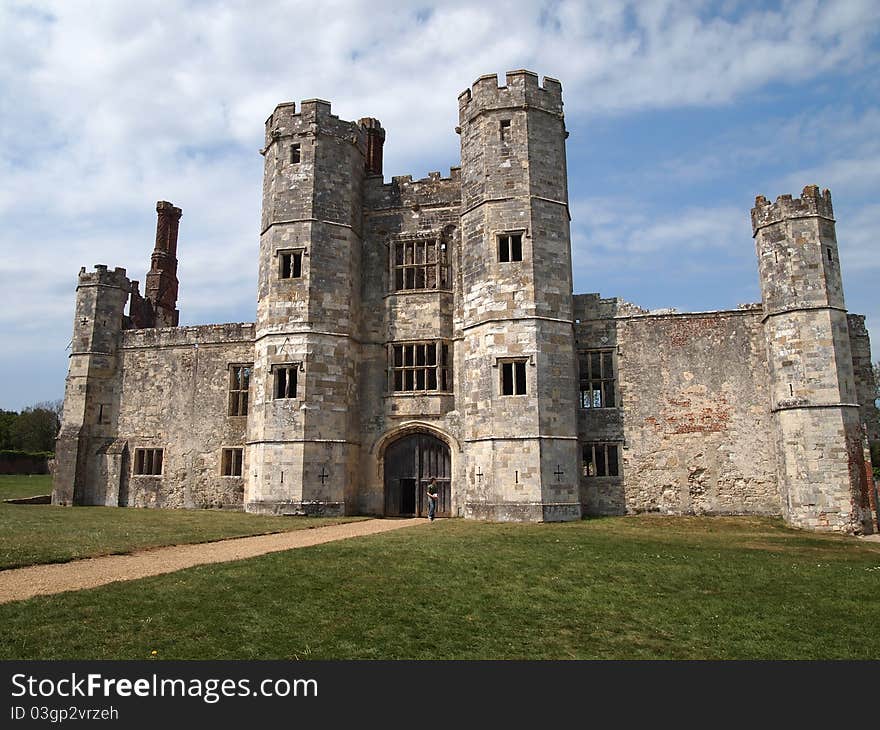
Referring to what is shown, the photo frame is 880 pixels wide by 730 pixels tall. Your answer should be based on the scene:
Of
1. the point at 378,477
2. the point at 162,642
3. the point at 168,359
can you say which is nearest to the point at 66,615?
the point at 162,642

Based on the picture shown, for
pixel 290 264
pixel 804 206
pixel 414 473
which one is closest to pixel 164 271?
pixel 290 264

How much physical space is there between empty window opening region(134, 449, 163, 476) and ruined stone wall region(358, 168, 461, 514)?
27.3ft

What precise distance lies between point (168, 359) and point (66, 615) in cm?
1899

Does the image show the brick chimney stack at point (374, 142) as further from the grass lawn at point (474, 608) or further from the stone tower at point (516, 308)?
the grass lawn at point (474, 608)

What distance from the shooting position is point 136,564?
33.2 ft

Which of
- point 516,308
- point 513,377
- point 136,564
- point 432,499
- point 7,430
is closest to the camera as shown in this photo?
point 136,564

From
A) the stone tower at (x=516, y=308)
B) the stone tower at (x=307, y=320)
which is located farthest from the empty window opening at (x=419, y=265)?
the stone tower at (x=307, y=320)

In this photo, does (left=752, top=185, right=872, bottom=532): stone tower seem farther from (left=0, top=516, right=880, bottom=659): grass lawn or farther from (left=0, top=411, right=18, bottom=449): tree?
(left=0, top=411, right=18, bottom=449): tree

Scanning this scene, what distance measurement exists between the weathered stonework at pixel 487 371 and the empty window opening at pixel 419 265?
8 cm

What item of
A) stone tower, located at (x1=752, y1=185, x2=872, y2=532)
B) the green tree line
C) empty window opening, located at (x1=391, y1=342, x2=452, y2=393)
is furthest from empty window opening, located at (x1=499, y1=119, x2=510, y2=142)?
the green tree line

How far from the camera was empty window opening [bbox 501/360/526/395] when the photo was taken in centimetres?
1870

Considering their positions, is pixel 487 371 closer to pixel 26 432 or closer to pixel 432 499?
pixel 432 499

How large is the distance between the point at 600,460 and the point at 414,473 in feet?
19.3

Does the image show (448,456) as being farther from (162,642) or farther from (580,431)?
(162,642)
